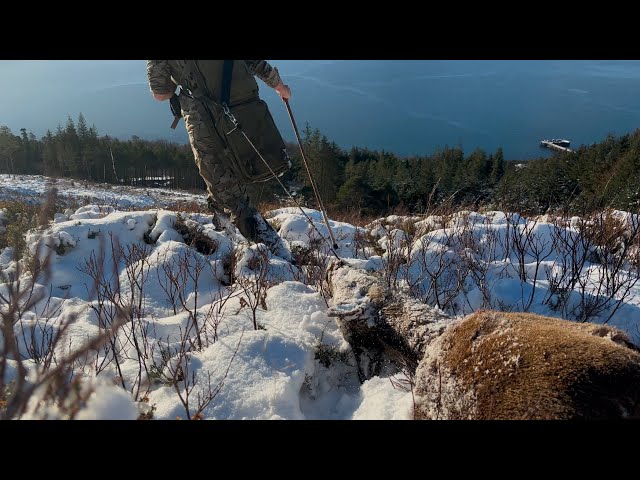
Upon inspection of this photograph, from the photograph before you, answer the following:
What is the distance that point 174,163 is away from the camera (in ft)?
137

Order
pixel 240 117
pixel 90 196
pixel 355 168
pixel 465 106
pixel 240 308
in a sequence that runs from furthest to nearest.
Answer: pixel 465 106, pixel 355 168, pixel 90 196, pixel 240 117, pixel 240 308

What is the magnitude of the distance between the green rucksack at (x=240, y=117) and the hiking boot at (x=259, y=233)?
0.47 metres

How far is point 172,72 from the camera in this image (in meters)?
4.25

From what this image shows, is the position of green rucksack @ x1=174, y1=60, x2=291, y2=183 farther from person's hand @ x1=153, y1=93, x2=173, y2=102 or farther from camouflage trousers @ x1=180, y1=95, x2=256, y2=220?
person's hand @ x1=153, y1=93, x2=173, y2=102

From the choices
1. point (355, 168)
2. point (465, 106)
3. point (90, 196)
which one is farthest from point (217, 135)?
point (465, 106)

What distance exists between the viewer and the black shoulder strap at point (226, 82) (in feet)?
13.7

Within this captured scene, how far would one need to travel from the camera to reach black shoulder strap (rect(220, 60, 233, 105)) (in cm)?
418

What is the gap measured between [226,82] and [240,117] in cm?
39

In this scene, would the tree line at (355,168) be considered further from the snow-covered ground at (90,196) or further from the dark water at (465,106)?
the dark water at (465,106)

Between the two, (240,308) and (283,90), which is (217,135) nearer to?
(283,90)

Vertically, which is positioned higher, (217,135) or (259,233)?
(217,135)
